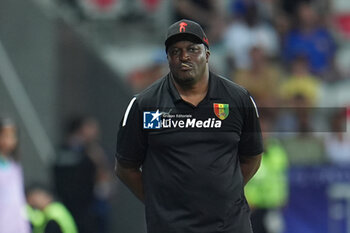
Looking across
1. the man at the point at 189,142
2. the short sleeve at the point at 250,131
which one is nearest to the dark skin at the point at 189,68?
the man at the point at 189,142

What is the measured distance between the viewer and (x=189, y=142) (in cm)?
509

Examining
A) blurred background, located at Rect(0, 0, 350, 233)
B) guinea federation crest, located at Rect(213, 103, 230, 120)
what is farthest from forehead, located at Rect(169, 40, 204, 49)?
blurred background, located at Rect(0, 0, 350, 233)

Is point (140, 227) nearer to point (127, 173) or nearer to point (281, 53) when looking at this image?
point (281, 53)

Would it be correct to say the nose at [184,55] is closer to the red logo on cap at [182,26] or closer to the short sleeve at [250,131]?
the red logo on cap at [182,26]

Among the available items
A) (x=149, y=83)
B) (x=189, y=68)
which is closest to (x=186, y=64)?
(x=189, y=68)

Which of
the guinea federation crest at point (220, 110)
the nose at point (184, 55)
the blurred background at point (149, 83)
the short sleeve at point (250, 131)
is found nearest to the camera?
the nose at point (184, 55)

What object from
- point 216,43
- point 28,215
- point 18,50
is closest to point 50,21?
point 18,50

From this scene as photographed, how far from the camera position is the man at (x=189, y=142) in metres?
5.05

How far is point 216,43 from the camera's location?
15.0 meters

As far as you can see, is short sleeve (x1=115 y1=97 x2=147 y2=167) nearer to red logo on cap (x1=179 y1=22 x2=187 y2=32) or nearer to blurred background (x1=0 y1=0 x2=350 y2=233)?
red logo on cap (x1=179 y1=22 x2=187 y2=32)

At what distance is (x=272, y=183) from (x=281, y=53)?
4860mm

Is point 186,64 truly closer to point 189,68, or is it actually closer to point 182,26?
point 189,68

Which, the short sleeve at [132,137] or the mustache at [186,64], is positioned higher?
the mustache at [186,64]

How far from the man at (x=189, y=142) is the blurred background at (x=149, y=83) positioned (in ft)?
18.7
